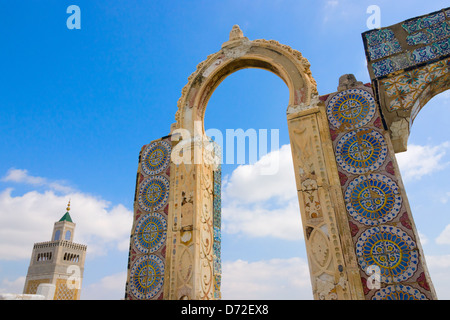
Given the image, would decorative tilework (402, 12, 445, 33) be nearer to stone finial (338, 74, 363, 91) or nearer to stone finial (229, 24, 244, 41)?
stone finial (338, 74, 363, 91)

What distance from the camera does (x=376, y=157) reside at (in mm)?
5289

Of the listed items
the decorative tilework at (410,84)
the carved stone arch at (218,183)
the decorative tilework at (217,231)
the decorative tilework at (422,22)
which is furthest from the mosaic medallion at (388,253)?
the decorative tilework at (422,22)

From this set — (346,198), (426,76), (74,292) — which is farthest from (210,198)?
(74,292)

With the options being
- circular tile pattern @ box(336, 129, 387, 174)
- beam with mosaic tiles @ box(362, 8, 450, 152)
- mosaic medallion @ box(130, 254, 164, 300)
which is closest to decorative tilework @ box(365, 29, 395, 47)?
beam with mosaic tiles @ box(362, 8, 450, 152)

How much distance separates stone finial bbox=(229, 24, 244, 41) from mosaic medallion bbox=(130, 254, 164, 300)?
542 centimetres

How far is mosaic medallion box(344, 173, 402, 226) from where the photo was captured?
4891mm

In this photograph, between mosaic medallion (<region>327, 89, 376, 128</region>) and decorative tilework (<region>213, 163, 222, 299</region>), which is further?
decorative tilework (<region>213, 163, 222, 299</region>)

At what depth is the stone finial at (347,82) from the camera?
5.99m

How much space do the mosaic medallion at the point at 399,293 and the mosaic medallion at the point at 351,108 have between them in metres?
2.74

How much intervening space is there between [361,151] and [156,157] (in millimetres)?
4567
